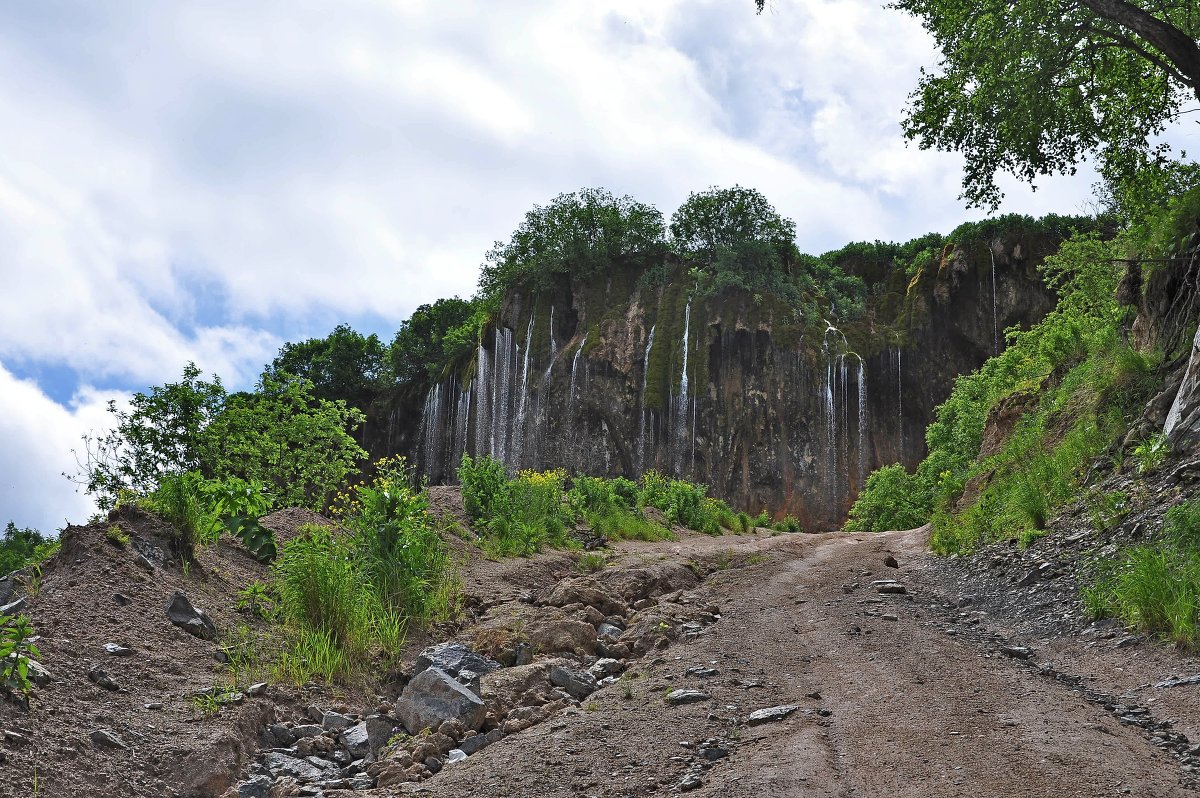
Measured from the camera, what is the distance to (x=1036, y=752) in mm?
3885

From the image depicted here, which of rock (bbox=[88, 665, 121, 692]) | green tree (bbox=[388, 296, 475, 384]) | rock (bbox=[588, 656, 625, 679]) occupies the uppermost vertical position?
green tree (bbox=[388, 296, 475, 384])

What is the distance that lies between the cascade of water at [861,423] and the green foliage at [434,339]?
2150cm

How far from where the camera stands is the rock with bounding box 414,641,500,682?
19.2 ft

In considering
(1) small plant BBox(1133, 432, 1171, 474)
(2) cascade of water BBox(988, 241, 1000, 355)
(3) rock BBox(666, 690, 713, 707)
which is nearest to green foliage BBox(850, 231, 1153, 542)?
(1) small plant BBox(1133, 432, 1171, 474)

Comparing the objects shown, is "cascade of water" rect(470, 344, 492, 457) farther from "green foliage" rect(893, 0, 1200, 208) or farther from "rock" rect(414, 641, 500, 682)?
"rock" rect(414, 641, 500, 682)

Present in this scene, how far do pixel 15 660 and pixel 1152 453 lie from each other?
9978 millimetres

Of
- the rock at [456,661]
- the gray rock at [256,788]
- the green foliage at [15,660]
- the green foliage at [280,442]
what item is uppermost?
the green foliage at [280,442]

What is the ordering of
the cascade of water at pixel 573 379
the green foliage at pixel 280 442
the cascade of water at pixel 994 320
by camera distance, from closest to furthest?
the green foliage at pixel 280 442
the cascade of water at pixel 994 320
the cascade of water at pixel 573 379

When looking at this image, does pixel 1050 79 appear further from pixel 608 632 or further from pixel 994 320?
→ pixel 994 320

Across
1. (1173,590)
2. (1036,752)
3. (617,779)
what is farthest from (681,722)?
(1173,590)

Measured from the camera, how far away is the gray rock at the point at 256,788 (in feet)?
14.1

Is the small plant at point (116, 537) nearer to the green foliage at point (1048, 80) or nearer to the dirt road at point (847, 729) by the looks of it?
the dirt road at point (847, 729)

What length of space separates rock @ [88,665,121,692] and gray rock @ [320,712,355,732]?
1.23 m

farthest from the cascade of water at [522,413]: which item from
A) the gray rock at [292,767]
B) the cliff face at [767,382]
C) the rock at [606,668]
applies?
the gray rock at [292,767]
